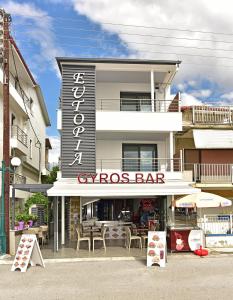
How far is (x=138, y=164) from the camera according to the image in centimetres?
2589

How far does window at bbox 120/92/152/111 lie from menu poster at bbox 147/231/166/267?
12.2m

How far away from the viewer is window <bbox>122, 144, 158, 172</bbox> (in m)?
25.7

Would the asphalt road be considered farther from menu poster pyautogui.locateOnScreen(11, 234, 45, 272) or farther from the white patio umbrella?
the white patio umbrella

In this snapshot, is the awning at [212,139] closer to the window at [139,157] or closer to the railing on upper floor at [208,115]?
the railing on upper floor at [208,115]

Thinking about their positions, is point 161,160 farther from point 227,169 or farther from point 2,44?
point 2,44

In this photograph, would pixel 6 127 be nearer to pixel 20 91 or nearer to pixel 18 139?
pixel 18 139

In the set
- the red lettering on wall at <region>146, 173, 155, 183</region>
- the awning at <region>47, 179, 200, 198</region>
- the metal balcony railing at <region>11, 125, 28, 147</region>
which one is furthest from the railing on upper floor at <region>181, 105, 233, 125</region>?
the metal balcony railing at <region>11, 125, 28, 147</region>

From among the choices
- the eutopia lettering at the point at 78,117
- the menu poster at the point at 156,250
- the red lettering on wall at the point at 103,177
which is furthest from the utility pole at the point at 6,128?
the menu poster at the point at 156,250

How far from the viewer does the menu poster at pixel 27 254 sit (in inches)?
574

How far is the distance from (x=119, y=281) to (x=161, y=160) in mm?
14038

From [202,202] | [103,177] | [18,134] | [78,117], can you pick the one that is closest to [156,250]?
[202,202]

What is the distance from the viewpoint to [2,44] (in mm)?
18828

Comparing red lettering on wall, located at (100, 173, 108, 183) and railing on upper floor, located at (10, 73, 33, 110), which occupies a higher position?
railing on upper floor, located at (10, 73, 33, 110)

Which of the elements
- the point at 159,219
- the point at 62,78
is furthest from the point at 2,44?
the point at 159,219
